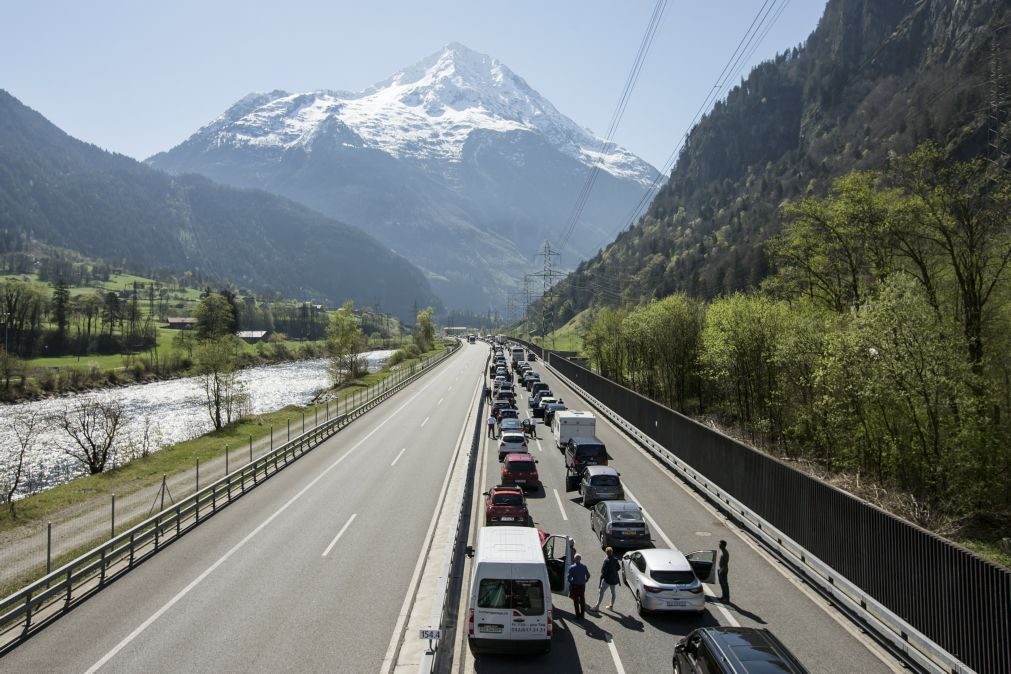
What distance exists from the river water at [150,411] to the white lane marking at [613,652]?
139ft

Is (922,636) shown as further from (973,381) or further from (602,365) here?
(602,365)

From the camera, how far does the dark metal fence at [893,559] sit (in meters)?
11.7

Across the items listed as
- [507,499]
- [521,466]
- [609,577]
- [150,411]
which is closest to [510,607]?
[609,577]

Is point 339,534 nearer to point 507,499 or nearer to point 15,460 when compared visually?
point 507,499

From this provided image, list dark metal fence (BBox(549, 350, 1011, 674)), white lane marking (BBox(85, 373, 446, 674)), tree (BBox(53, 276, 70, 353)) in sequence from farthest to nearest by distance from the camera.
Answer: tree (BBox(53, 276, 70, 353)), white lane marking (BBox(85, 373, 446, 674)), dark metal fence (BBox(549, 350, 1011, 674))

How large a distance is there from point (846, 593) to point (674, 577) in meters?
4.63

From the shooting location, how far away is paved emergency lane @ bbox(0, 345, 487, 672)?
1331 cm

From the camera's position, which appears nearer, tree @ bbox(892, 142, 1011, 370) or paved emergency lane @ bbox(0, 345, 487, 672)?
paved emergency lane @ bbox(0, 345, 487, 672)

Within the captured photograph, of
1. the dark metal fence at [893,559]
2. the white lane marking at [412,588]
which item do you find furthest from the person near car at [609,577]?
the dark metal fence at [893,559]

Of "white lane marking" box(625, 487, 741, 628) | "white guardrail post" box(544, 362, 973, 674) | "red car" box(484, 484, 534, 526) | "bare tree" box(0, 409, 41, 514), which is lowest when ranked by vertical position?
"bare tree" box(0, 409, 41, 514)

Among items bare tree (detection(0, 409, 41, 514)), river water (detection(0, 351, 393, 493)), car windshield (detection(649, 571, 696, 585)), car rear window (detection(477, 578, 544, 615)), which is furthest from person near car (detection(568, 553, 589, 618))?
river water (detection(0, 351, 393, 493))

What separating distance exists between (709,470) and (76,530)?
26.0 meters

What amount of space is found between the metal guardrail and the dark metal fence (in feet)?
65.4

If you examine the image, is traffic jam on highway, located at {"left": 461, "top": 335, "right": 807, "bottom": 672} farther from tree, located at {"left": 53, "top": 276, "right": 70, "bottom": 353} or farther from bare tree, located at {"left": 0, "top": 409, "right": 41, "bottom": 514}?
tree, located at {"left": 53, "top": 276, "right": 70, "bottom": 353}
